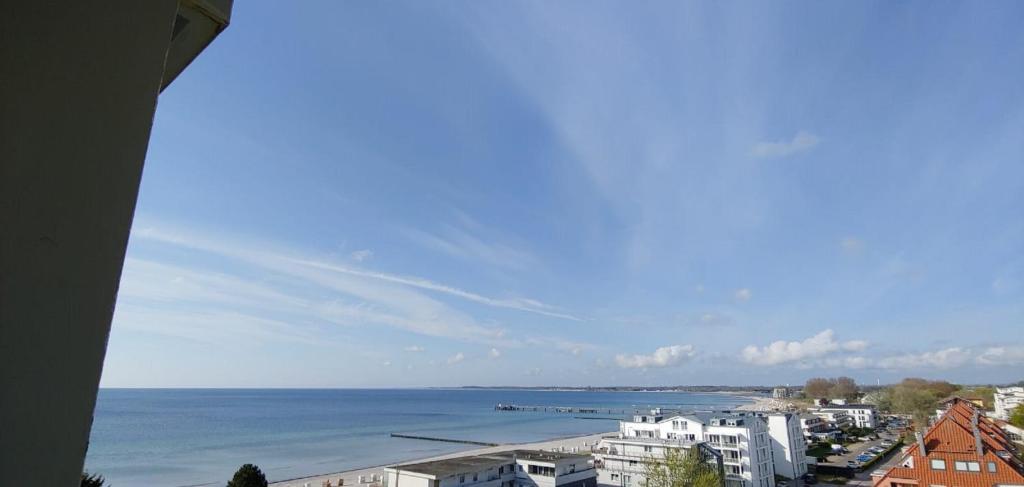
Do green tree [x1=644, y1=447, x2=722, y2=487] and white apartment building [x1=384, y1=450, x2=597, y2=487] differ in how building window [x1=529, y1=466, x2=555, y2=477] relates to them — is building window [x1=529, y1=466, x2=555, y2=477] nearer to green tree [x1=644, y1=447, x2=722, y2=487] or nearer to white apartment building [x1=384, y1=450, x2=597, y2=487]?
white apartment building [x1=384, y1=450, x2=597, y2=487]

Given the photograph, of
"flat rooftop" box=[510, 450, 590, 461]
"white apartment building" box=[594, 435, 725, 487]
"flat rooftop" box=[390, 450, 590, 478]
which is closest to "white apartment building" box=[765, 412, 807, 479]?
"white apartment building" box=[594, 435, 725, 487]

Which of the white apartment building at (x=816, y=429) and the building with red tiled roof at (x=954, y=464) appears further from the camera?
the white apartment building at (x=816, y=429)

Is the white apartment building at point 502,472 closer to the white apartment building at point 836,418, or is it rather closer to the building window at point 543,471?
the building window at point 543,471

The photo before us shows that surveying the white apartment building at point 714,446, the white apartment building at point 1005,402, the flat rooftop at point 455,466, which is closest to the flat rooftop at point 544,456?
the flat rooftop at point 455,466

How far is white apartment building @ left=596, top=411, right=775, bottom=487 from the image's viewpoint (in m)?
34.4

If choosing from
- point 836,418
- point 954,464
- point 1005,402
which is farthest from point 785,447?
point 1005,402

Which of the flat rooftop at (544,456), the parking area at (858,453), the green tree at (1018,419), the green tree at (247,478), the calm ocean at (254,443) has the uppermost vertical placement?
the green tree at (247,478)

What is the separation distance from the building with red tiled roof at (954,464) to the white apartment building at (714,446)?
37.4ft

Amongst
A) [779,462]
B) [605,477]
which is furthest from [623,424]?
[779,462]

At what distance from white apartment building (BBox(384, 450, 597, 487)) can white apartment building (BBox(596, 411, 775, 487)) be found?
4810 millimetres

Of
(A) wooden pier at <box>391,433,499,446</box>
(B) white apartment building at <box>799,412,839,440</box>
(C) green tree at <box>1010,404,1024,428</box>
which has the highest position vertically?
(C) green tree at <box>1010,404,1024,428</box>

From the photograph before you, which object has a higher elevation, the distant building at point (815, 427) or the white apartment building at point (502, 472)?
the white apartment building at point (502, 472)

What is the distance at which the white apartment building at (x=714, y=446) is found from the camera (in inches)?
1355

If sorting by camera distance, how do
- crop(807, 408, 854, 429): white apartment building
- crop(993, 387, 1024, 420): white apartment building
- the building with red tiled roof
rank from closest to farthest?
the building with red tiled roof → crop(993, 387, 1024, 420): white apartment building → crop(807, 408, 854, 429): white apartment building
